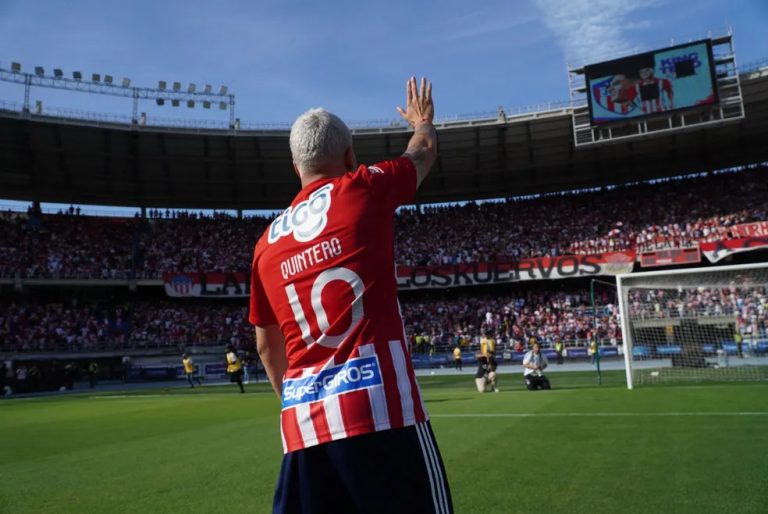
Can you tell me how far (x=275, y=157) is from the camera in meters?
40.9

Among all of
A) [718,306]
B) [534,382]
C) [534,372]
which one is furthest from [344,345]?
[718,306]

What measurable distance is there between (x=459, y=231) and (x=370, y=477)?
139ft

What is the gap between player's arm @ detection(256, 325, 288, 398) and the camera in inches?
97.6

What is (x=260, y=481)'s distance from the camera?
20.2 feet

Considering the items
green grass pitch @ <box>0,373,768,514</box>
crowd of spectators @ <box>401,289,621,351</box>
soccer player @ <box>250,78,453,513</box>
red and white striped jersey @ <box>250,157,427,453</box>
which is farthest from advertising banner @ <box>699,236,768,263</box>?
red and white striped jersey @ <box>250,157,427,453</box>

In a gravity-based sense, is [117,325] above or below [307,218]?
above

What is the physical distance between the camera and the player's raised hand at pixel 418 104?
2628 millimetres

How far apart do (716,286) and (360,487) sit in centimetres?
1872

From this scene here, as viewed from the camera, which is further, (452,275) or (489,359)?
(452,275)

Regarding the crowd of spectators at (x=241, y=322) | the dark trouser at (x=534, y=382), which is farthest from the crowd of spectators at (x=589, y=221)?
the dark trouser at (x=534, y=382)

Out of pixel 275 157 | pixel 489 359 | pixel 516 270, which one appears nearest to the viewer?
pixel 489 359

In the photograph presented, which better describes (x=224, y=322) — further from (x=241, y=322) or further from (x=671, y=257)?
(x=671, y=257)

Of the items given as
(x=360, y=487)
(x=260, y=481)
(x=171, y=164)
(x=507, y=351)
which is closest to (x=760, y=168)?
(x=507, y=351)

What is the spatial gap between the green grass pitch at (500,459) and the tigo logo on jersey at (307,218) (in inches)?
137
